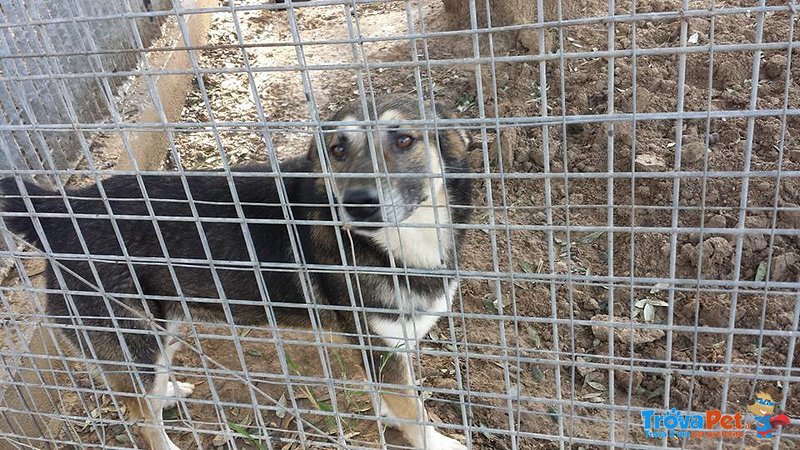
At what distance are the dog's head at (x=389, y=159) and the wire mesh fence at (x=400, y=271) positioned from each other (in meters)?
0.01

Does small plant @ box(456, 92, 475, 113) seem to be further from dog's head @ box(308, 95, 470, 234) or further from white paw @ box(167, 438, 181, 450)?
white paw @ box(167, 438, 181, 450)

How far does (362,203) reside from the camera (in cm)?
249

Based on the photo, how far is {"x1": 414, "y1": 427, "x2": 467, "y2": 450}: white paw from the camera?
344cm

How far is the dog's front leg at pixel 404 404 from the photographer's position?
3.19 meters

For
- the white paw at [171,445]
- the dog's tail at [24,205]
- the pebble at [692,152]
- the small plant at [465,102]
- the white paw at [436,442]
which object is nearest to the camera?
the dog's tail at [24,205]

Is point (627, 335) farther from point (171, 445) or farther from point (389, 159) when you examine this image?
point (171, 445)

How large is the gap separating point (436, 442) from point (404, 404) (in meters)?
0.32

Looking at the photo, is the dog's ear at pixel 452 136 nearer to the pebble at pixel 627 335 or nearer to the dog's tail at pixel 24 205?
the pebble at pixel 627 335

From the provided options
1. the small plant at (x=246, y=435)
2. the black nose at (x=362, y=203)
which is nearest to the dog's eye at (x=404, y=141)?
the black nose at (x=362, y=203)

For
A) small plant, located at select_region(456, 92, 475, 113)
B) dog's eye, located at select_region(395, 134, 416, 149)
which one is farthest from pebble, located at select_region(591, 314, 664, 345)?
small plant, located at select_region(456, 92, 475, 113)

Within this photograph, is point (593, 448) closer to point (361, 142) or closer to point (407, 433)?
point (407, 433)

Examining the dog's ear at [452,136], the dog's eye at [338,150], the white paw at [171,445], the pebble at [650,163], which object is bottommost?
the white paw at [171,445]

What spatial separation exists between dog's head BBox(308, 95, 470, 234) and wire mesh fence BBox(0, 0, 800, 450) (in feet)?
0.04

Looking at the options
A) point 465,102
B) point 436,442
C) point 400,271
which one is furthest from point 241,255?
point 465,102
